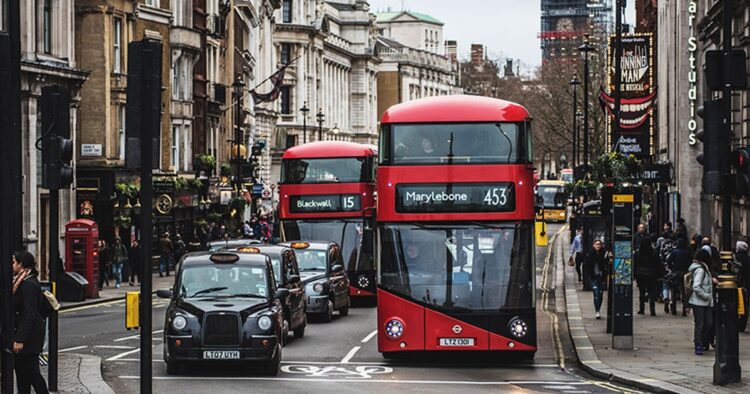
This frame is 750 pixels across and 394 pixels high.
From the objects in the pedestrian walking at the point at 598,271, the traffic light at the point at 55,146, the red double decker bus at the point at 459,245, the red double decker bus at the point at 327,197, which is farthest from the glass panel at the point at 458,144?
the red double decker bus at the point at 327,197

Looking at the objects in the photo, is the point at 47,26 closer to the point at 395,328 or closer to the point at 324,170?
the point at 324,170

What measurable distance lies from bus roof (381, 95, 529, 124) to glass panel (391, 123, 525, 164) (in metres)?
0.11

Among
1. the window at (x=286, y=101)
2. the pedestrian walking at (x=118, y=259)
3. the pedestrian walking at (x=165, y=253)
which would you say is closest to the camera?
the pedestrian walking at (x=118, y=259)

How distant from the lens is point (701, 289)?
24.6 m

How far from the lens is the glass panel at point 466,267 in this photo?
24641mm

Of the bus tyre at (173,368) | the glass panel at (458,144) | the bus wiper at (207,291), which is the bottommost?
the bus tyre at (173,368)

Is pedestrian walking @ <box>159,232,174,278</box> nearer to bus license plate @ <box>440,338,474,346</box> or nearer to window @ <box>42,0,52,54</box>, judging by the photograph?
window @ <box>42,0,52,54</box>

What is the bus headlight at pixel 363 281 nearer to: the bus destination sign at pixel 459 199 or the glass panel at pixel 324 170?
the glass panel at pixel 324 170

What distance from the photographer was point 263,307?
2356cm

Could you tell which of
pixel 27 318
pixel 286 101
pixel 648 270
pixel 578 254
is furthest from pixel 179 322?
pixel 286 101

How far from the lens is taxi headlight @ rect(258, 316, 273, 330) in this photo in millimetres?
22984

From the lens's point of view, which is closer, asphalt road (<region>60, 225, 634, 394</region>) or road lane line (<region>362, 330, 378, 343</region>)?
asphalt road (<region>60, 225, 634, 394</region>)

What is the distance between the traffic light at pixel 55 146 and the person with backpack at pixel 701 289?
10.2 meters

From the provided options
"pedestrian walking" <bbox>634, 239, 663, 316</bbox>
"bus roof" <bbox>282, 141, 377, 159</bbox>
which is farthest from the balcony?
"pedestrian walking" <bbox>634, 239, 663, 316</bbox>
